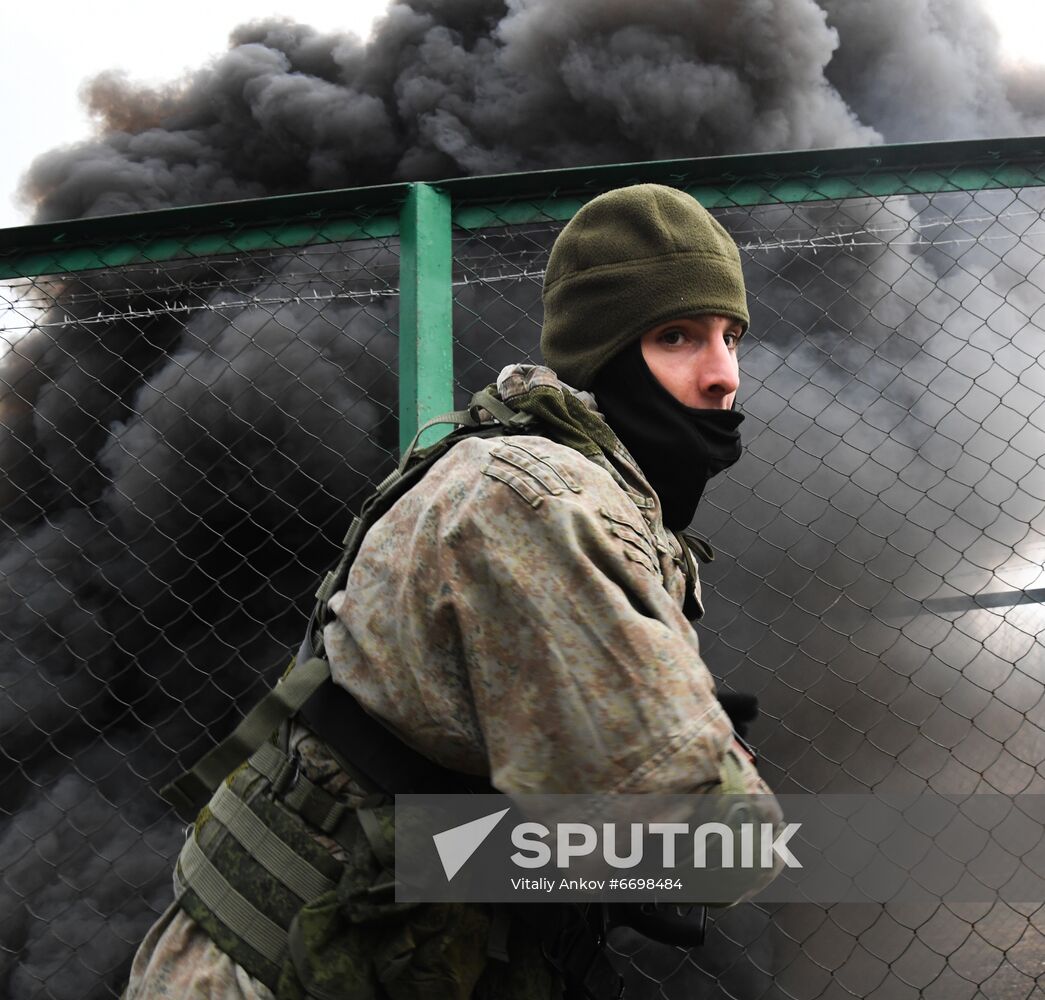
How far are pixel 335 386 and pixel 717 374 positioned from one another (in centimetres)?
636

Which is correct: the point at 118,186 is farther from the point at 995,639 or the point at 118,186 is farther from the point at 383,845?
the point at 383,845

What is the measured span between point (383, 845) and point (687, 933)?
1.41 feet

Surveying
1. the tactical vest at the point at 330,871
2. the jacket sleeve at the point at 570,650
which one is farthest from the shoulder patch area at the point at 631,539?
the tactical vest at the point at 330,871

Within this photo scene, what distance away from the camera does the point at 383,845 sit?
117cm

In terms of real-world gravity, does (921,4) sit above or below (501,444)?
below

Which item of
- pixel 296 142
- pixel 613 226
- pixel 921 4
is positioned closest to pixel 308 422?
pixel 296 142

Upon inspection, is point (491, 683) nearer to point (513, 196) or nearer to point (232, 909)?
point (232, 909)

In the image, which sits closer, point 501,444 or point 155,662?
point 501,444

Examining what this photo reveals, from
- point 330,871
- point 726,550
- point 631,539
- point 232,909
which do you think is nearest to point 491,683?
point 631,539

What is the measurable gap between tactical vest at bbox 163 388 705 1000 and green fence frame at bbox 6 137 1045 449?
1016 millimetres

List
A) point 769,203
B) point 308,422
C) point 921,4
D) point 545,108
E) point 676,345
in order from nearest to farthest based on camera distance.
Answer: point 676,345, point 769,203, point 308,422, point 545,108, point 921,4

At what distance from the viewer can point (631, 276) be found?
4.80 feet

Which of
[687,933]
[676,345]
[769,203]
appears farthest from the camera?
[769,203]

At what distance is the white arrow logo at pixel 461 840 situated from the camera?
1181mm
